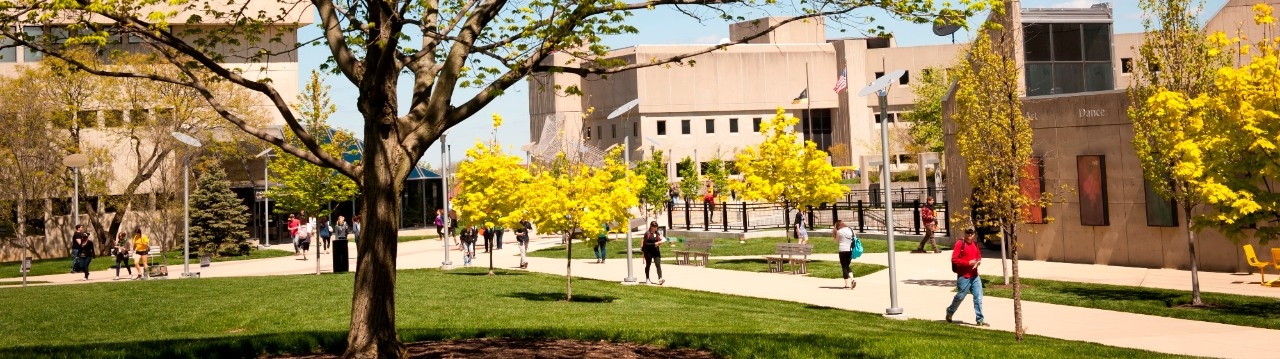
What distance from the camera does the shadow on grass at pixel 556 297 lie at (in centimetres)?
2250

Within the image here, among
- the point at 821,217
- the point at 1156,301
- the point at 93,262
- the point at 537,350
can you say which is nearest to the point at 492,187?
the point at 1156,301

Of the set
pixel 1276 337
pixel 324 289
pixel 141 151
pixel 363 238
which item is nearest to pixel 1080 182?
pixel 1276 337

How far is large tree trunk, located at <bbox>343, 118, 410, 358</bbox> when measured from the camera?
10359 mm

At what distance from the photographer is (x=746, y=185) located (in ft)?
119

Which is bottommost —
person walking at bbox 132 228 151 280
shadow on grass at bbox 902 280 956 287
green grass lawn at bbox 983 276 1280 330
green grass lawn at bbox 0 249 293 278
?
green grass lawn at bbox 983 276 1280 330

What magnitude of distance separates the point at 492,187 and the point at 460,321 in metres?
9.99

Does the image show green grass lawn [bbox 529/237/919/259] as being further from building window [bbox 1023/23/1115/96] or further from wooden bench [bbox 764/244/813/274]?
building window [bbox 1023/23/1115/96]

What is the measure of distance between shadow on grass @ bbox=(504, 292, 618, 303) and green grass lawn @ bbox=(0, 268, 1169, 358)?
42 millimetres

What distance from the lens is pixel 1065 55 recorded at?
3353 centimetres

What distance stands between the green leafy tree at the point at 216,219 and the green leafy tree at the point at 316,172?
1.52 metres

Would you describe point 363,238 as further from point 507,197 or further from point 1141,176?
point 1141,176

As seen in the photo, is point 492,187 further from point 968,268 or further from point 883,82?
point 968,268

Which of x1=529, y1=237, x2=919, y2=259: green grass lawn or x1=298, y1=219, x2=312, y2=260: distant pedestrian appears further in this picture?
x1=298, y1=219, x2=312, y2=260: distant pedestrian

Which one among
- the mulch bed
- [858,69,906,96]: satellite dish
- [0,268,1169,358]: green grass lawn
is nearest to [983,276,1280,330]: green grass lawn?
[0,268,1169,358]: green grass lawn
